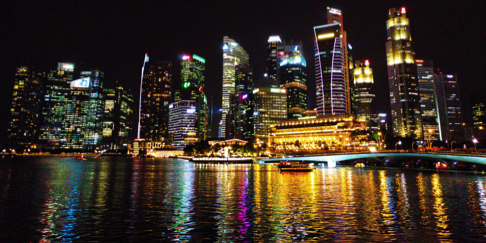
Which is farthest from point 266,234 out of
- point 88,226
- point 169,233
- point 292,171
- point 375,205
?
point 292,171

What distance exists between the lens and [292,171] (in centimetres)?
9950

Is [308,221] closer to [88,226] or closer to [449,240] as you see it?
[449,240]

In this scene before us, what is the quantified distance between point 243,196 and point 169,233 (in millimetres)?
19085

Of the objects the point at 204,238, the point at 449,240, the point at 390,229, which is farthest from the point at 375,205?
the point at 204,238

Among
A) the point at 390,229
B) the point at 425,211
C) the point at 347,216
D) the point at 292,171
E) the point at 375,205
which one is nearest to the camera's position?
the point at 390,229

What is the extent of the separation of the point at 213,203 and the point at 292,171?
6850cm

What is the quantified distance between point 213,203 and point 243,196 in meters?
6.30

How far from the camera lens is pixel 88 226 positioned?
75.7ft

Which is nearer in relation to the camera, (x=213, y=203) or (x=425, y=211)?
(x=425, y=211)

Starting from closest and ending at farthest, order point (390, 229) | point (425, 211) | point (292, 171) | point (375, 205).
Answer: point (390, 229), point (425, 211), point (375, 205), point (292, 171)

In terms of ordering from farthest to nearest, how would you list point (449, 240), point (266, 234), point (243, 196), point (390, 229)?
point (243, 196) → point (390, 229) → point (266, 234) → point (449, 240)

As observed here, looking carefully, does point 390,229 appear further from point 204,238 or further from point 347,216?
point 204,238

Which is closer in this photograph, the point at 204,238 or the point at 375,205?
the point at 204,238

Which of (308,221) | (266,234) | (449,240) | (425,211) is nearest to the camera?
(449,240)
